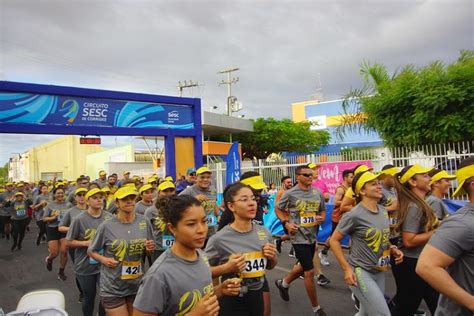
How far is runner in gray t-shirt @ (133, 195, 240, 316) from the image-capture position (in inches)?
92.2

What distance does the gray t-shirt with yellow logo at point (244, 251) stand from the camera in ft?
11.0

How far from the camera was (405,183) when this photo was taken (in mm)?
4105

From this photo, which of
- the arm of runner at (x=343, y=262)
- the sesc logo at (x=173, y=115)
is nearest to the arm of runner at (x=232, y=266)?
the arm of runner at (x=343, y=262)

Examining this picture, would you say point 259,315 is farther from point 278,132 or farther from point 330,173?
point 278,132

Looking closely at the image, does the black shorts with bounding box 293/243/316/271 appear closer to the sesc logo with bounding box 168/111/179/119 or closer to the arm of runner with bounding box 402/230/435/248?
the arm of runner with bounding box 402/230/435/248

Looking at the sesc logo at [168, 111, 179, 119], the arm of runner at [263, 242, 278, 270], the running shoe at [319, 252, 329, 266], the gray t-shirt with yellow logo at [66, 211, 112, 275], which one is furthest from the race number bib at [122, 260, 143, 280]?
the sesc logo at [168, 111, 179, 119]

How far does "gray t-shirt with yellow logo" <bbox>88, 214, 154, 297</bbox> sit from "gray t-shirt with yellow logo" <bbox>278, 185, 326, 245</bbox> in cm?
223

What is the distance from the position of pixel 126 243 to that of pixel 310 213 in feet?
8.73

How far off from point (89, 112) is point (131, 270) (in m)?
11.3

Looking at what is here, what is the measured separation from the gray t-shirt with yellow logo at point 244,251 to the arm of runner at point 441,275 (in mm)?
1439

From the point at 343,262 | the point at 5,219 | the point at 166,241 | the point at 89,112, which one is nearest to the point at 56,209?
the point at 166,241

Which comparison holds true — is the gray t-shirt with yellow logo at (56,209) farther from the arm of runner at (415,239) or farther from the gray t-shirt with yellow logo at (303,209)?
the arm of runner at (415,239)

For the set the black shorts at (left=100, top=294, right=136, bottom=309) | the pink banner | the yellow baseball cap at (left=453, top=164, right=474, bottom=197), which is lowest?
the black shorts at (left=100, top=294, right=136, bottom=309)

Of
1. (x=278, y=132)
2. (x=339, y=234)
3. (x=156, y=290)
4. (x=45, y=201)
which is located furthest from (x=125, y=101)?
(x=278, y=132)
